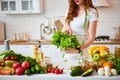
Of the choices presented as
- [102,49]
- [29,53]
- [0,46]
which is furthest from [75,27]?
[0,46]

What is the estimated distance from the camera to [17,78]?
2152 mm

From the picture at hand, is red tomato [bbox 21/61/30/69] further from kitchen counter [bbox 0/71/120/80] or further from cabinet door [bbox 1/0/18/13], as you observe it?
cabinet door [bbox 1/0/18/13]

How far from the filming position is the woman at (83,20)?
2383 millimetres

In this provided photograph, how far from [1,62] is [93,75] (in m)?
0.85

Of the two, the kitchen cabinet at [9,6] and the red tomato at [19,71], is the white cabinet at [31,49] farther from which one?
the red tomato at [19,71]

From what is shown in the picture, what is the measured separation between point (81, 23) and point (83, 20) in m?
0.03

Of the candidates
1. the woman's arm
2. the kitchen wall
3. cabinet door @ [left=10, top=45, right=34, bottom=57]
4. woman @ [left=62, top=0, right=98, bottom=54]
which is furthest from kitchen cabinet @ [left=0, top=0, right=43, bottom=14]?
the woman's arm

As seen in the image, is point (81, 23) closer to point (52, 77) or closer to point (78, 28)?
point (78, 28)

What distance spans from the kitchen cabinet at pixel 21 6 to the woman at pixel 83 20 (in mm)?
2328

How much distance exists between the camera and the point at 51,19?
5023 mm

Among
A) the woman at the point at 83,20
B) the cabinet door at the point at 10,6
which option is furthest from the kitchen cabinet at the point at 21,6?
the woman at the point at 83,20

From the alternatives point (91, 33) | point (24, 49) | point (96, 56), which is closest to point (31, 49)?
point (24, 49)

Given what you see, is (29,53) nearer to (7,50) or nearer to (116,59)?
(7,50)

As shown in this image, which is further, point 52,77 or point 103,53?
point 103,53
